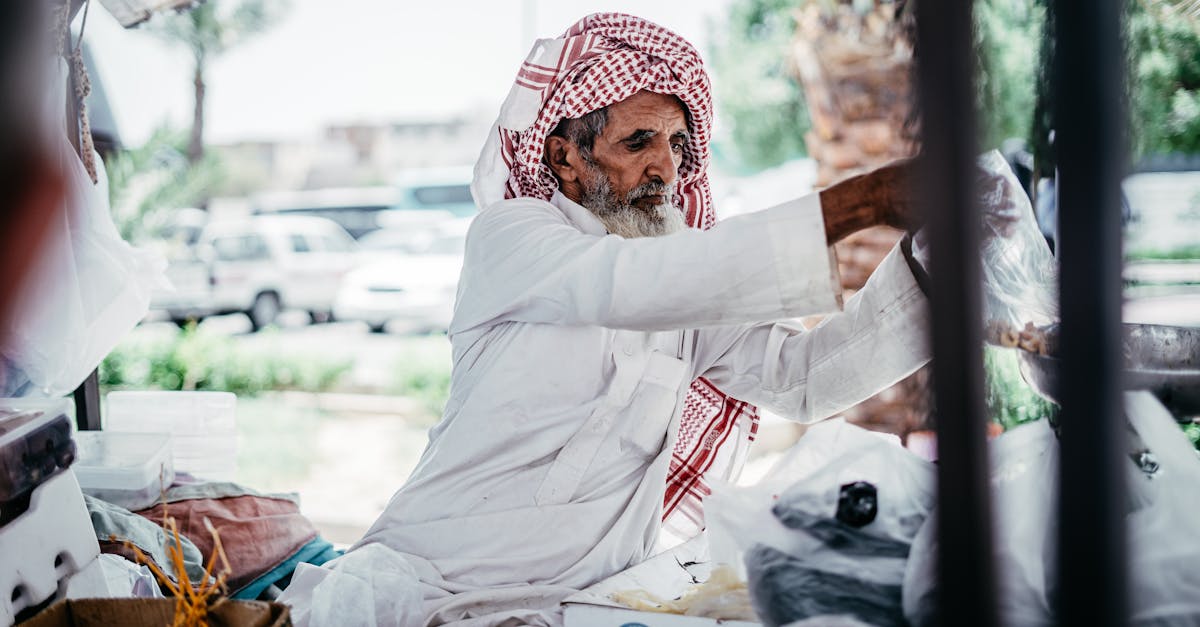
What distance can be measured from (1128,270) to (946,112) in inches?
9.4

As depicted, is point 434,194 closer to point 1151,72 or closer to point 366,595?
point 1151,72

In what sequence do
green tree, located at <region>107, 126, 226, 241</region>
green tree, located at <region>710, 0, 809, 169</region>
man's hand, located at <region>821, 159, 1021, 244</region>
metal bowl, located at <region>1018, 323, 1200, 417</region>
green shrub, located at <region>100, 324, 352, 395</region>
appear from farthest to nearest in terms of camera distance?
1. green tree, located at <region>710, 0, 809, 169</region>
2. green shrub, located at <region>100, 324, 352, 395</region>
3. green tree, located at <region>107, 126, 226, 241</region>
4. metal bowl, located at <region>1018, 323, 1200, 417</region>
5. man's hand, located at <region>821, 159, 1021, 244</region>

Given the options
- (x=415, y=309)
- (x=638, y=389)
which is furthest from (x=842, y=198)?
(x=415, y=309)

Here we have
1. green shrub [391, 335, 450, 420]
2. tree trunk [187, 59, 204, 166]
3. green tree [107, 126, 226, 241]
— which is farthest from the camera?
tree trunk [187, 59, 204, 166]

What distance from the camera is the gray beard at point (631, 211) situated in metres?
2.13

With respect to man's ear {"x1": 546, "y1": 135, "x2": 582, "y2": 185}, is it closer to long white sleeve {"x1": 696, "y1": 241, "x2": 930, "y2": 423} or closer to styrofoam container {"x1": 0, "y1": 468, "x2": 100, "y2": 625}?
long white sleeve {"x1": 696, "y1": 241, "x2": 930, "y2": 423}

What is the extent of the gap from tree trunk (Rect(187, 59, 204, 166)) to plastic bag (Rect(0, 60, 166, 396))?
16921mm

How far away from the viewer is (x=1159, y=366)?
5.58 feet

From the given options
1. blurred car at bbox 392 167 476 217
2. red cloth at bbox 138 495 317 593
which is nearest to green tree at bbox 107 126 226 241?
red cloth at bbox 138 495 317 593

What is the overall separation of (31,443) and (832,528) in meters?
1.24

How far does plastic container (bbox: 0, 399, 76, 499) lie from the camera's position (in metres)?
1.55

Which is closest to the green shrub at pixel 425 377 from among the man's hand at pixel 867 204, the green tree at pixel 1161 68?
the green tree at pixel 1161 68

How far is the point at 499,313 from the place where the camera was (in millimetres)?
1934

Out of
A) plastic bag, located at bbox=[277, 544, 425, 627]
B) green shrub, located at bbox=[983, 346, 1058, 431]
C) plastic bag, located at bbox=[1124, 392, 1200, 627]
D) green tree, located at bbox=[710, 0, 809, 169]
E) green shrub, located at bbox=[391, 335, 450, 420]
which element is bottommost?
green shrub, located at bbox=[391, 335, 450, 420]
